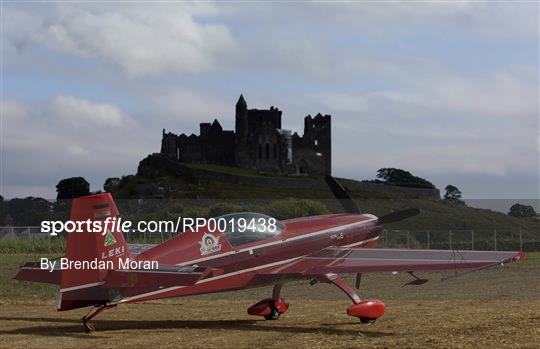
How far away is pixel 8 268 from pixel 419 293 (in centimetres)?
1516

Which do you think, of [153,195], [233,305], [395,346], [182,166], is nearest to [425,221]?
[153,195]

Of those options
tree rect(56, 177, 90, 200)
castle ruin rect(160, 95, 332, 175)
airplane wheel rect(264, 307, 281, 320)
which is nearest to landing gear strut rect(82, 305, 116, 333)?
airplane wheel rect(264, 307, 281, 320)

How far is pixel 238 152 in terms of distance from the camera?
537 feet

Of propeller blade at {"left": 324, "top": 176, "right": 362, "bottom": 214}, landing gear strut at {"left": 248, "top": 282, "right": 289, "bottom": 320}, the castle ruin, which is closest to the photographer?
landing gear strut at {"left": 248, "top": 282, "right": 289, "bottom": 320}

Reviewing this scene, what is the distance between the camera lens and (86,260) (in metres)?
12.6

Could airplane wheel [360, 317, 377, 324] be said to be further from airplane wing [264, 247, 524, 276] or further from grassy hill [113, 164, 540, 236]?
grassy hill [113, 164, 540, 236]

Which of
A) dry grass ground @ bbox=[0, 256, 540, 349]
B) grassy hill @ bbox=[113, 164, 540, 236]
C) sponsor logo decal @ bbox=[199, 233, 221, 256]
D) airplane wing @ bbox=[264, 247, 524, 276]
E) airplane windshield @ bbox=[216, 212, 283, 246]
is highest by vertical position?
grassy hill @ bbox=[113, 164, 540, 236]

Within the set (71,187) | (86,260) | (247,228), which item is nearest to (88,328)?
(86,260)

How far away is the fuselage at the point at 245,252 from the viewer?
44.1 feet

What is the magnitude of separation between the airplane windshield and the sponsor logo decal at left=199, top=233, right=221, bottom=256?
0.29 metres

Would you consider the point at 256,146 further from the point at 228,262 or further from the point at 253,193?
the point at 228,262

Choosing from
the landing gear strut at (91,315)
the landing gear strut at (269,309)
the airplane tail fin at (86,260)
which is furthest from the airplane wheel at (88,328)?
the landing gear strut at (269,309)

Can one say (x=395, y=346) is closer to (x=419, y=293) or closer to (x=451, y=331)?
(x=451, y=331)

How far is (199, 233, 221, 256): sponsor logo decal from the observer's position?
45.2 ft
